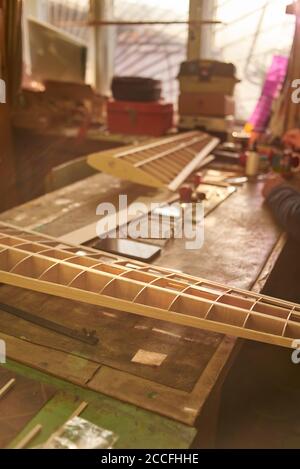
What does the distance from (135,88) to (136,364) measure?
321 centimetres

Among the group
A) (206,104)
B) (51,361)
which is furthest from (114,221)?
(206,104)

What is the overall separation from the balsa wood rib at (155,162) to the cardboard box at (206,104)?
788 mm

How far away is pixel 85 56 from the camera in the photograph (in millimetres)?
4551

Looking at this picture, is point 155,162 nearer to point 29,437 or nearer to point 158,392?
point 158,392

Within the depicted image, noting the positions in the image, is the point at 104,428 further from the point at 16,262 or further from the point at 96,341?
the point at 16,262

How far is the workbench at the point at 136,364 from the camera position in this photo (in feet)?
3.46

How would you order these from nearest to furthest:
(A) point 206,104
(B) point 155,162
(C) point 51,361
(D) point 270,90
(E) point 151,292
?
(C) point 51,361 → (E) point 151,292 → (B) point 155,162 → (A) point 206,104 → (D) point 270,90

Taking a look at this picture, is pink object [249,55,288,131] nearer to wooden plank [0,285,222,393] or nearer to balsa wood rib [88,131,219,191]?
balsa wood rib [88,131,219,191]

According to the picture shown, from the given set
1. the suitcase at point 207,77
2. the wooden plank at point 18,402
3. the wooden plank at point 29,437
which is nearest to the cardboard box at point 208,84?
the suitcase at point 207,77

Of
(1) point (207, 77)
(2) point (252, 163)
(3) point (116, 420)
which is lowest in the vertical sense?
(3) point (116, 420)

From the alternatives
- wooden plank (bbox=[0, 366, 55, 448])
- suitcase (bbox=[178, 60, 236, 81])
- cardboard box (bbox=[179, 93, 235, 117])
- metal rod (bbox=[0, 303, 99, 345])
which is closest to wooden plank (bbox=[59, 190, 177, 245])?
metal rod (bbox=[0, 303, 99, 345])

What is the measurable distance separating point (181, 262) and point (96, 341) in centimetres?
65

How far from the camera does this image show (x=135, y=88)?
396 centimetres

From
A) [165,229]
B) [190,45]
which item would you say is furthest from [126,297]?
[190,45]
